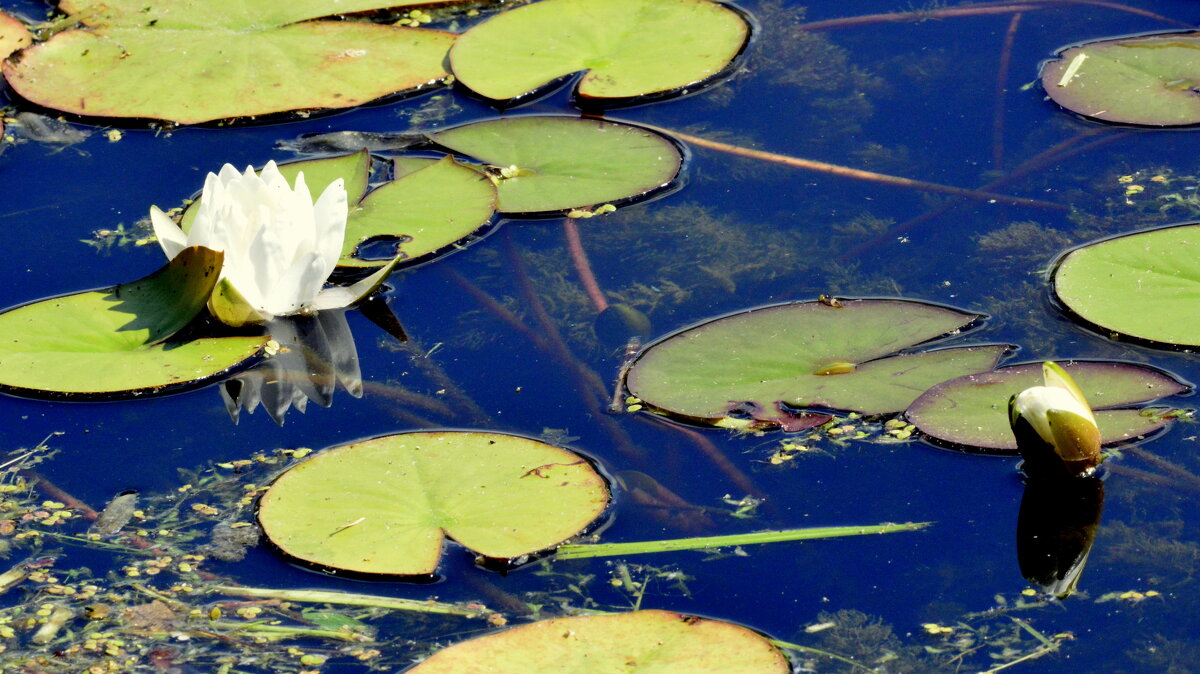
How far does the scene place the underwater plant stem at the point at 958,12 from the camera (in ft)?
17.3

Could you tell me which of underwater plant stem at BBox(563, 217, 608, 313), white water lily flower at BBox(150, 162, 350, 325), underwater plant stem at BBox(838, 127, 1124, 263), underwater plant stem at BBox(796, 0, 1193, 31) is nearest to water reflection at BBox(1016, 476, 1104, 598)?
underwater plant stem at BBox(838, 127, 1124, 263)

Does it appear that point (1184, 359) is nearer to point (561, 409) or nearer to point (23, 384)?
point (561, 409)

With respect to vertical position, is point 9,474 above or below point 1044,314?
below

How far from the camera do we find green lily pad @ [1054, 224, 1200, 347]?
3.45 meters

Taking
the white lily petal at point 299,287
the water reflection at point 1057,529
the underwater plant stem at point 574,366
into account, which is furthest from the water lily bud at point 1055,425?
the white lily petal at point 299,287

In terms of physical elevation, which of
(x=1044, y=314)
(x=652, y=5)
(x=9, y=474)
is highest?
(x=652, y=5)

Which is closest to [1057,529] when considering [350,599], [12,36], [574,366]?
[574,366]

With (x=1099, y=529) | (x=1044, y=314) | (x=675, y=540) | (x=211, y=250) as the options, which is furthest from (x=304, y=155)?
(x=1099, y=529)

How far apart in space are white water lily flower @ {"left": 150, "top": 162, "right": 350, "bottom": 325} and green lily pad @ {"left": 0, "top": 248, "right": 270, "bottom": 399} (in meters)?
0.09

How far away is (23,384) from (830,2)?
12.4ft

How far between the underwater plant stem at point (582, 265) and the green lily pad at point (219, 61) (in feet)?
4.16

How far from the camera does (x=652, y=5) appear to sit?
5.32 m

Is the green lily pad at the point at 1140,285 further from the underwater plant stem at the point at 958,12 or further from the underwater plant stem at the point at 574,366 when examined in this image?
the underwater plant stem at the point at 958,12

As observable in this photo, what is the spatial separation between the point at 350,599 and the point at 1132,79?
3.67 metres
